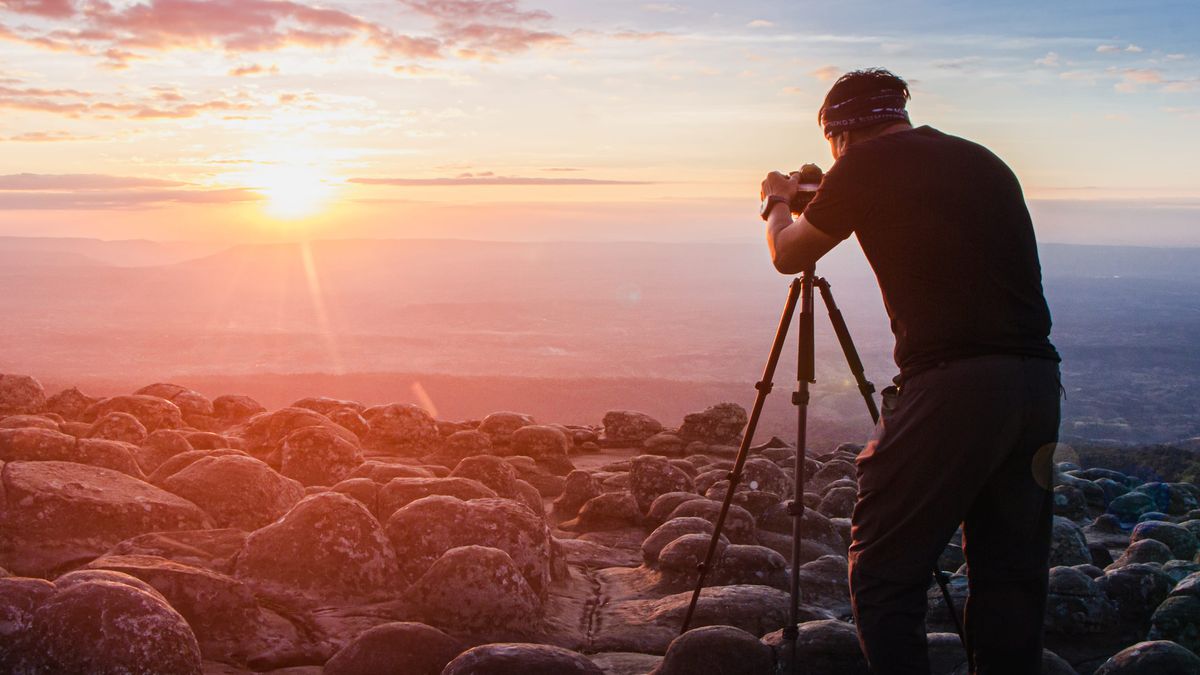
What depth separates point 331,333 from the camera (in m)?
128

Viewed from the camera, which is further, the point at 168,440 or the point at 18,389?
the point at 18,389

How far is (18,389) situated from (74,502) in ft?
35.4

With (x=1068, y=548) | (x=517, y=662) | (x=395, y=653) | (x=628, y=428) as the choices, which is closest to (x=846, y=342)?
(x=517, y=662)

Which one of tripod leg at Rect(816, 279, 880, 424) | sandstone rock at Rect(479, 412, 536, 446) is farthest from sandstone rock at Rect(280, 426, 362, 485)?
tripod leg at Rect(816, 279, 880, 424)

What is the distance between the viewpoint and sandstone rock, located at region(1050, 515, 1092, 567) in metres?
→ 10.3

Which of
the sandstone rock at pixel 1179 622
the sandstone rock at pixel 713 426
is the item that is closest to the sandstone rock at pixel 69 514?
the sandstone rock at pixel 1179 622

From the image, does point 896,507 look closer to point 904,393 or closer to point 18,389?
point 904,393

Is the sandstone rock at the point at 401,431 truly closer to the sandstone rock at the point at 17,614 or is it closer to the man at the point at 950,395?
the sandstone rock at the point at 17,614

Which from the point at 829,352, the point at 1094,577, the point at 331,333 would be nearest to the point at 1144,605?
the point at 1094,577

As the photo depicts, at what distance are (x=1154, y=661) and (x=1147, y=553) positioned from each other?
15.8 ft

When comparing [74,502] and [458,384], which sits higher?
[74,502]

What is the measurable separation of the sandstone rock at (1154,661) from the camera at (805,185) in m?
3.52

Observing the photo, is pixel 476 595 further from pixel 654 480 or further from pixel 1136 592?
pixel 654 480

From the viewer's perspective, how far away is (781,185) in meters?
→ 4.97
